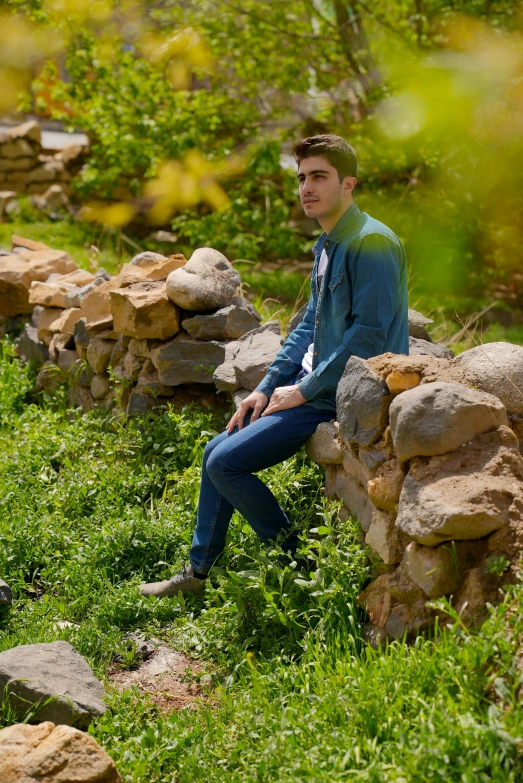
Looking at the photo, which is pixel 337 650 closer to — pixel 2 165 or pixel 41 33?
pixel 41 33

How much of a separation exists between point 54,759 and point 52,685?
0.52 metres

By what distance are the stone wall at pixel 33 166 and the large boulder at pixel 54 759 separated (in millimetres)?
11309

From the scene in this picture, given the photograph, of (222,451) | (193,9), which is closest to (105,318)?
(222,451)

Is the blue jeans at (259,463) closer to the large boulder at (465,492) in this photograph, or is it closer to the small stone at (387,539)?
the small stone at (387,539)

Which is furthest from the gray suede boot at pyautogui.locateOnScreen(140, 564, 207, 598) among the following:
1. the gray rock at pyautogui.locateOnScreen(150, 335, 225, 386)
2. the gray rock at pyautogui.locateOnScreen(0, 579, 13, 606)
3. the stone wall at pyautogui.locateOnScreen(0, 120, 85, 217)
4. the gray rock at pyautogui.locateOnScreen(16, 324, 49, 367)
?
the stone wall at pyautogui.locateOnScreen(0, 120, 85, 217)

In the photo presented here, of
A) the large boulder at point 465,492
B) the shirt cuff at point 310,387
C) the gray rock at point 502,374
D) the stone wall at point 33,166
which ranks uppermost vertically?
the gray rock at point 502,374

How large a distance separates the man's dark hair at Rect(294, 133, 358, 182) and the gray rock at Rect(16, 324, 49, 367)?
3.49m

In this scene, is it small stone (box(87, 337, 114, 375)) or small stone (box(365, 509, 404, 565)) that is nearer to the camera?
small stone (box(365, 509, 404, 565))

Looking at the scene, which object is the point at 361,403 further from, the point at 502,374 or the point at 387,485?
the point at 502,374

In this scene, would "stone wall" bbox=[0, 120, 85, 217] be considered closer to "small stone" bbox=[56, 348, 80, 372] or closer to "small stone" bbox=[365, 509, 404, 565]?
"small stone" bbox=[56, 348, 80, 372]

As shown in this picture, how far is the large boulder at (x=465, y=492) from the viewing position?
251 cm

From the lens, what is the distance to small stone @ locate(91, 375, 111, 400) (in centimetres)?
565

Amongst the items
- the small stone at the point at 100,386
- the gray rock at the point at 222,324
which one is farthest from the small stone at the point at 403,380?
the small stone at the point at 100,386

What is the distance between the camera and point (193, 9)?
1002 centimetres
